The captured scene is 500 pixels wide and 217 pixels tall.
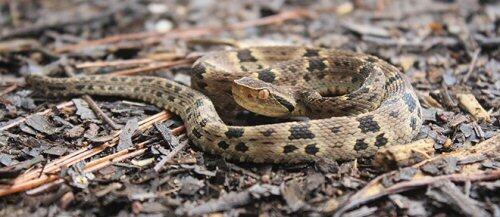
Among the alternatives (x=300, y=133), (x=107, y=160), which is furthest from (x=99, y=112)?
(x=300, y=133)

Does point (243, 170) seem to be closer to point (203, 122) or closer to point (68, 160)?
point (203, 122)

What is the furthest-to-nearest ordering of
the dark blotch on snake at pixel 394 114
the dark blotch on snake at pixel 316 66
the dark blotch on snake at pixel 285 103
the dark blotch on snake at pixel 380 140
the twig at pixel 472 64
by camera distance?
1. the twig at pixel 472 64
2. the dark blotch on snake at pixel 316 66
3. the dark blotch on snake at pixel 285 103
4. the dark blotch on snake at pixel 394 114
5. the dark blotch on snake at pixel 380 140

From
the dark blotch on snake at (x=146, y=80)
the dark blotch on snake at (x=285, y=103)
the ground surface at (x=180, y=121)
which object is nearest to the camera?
the ground surface at (x=180, y=121)

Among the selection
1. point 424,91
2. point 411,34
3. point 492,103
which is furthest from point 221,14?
point 492,103

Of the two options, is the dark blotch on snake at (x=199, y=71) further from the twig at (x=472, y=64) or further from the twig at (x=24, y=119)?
the twig at (x=472, y=64)

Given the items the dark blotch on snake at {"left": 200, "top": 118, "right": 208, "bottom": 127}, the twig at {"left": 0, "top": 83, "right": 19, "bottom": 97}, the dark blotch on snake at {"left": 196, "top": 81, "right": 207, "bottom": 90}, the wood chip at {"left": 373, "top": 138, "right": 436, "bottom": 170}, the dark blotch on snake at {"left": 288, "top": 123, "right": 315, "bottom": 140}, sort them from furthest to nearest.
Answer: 1. the twig at {"left": 0, "top": 83, "right": 19, "bottom": 97}
2. the dark blotch on snake at {"left": 196, "top": 81, "right": 207, "bottom": 90}
3. the dark blotch on snake at {"left": 200, "top": 118, "right": 208, "bottom": 127}
4. the dark blotch on snake at {"left": 288, "top": 123, "right": 315, "bottom": 140}
5. the wood chip at {"left": 373, "top": 138, "right": 436, "bottom": 170}

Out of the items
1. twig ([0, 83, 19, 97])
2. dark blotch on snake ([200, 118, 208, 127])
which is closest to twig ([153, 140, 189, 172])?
dark blotch on snake ([200, 118, 208, 127])

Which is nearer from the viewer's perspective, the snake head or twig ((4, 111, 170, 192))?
twig ((4, 111, 170, 192))

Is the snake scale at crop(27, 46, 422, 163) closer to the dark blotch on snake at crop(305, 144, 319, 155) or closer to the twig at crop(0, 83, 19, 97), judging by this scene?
the dark blotch on snake at crop(305, 144, 319, 155)

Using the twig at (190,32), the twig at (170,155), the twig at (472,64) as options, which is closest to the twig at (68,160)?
the twig at (170,155)
